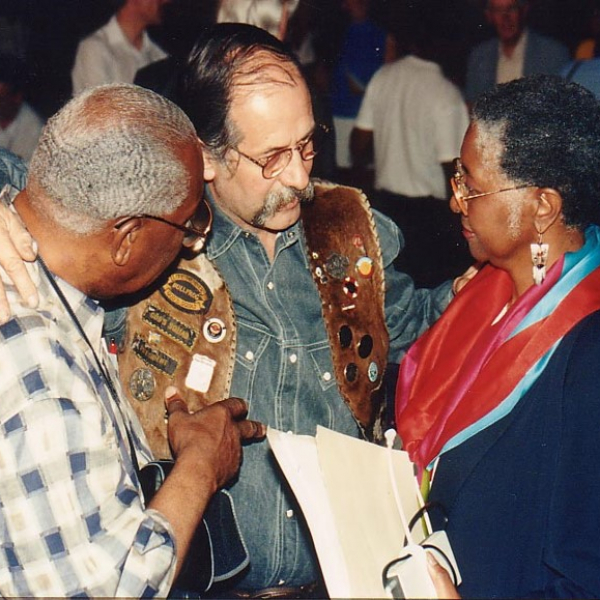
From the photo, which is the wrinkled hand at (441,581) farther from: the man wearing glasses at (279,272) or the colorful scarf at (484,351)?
the man wearing glasses at (279,272)

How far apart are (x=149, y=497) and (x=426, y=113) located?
10.8ft

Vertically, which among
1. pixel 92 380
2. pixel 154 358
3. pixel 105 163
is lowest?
pixel 154 358

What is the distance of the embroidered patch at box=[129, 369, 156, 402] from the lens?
97.1 inches

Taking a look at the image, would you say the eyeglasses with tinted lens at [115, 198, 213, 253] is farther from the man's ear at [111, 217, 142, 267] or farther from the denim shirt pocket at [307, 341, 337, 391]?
the denim shirt pocket at [307, 341, 337, 391]

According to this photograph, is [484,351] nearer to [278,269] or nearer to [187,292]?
[278,269]

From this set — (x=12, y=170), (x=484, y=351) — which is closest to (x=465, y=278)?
(x=484, y=351)

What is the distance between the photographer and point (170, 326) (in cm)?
250

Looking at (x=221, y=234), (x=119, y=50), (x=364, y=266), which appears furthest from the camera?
(x=119, y=50)

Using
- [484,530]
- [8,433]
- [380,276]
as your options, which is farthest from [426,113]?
[8,433]

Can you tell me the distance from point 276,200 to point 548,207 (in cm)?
76

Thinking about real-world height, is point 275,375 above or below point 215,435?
below

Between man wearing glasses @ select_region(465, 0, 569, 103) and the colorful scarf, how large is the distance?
2.79m

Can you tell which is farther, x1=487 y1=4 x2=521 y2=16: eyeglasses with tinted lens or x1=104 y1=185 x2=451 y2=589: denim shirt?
x1=487 y1=4 x2=521 y2=16: eyeglasses with tinted lens

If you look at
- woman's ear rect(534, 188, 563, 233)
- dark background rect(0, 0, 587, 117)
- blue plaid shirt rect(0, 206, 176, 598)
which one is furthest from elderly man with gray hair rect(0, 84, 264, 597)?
dark background rect(0, 0, 587, 117)
